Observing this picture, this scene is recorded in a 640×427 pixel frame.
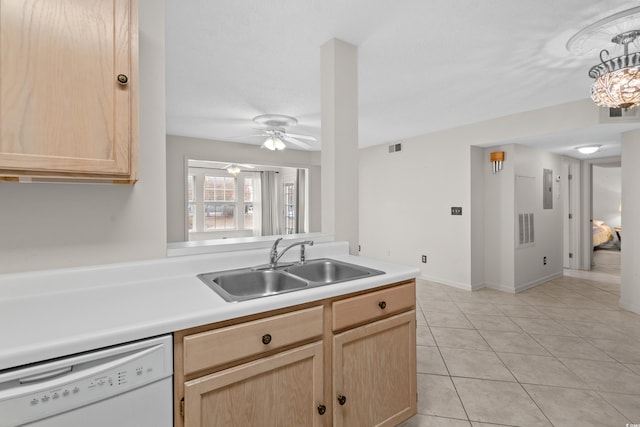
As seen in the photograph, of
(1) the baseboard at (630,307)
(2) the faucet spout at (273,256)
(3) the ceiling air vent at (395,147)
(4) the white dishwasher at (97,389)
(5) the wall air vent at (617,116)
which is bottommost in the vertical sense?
(1) the baseboard at (630,307)

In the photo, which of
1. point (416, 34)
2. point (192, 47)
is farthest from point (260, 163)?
point (416, 34)

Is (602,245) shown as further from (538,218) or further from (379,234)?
(379,234)

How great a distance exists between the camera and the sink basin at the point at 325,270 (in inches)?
66.9

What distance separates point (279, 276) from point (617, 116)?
154 inches

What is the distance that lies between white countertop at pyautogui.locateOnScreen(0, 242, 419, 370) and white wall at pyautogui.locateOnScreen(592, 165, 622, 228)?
387 inches

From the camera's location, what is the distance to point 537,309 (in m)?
3.56

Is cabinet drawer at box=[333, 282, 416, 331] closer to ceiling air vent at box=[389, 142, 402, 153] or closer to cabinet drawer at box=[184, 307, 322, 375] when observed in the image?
Answer: cabinet drawer at box=[184, 307, 322, 375]

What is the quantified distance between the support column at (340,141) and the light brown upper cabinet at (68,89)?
4.08 feet

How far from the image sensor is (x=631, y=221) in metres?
3.47

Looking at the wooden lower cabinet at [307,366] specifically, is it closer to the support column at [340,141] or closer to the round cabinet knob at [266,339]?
the round cabinet knob at [266,339]

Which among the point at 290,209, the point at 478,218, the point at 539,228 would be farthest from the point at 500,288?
the point at 290,209

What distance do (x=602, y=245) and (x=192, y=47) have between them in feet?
32.3

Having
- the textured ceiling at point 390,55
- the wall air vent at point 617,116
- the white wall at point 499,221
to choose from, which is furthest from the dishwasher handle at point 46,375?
the white wall at point 499,221

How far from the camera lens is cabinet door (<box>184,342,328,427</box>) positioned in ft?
3.27
